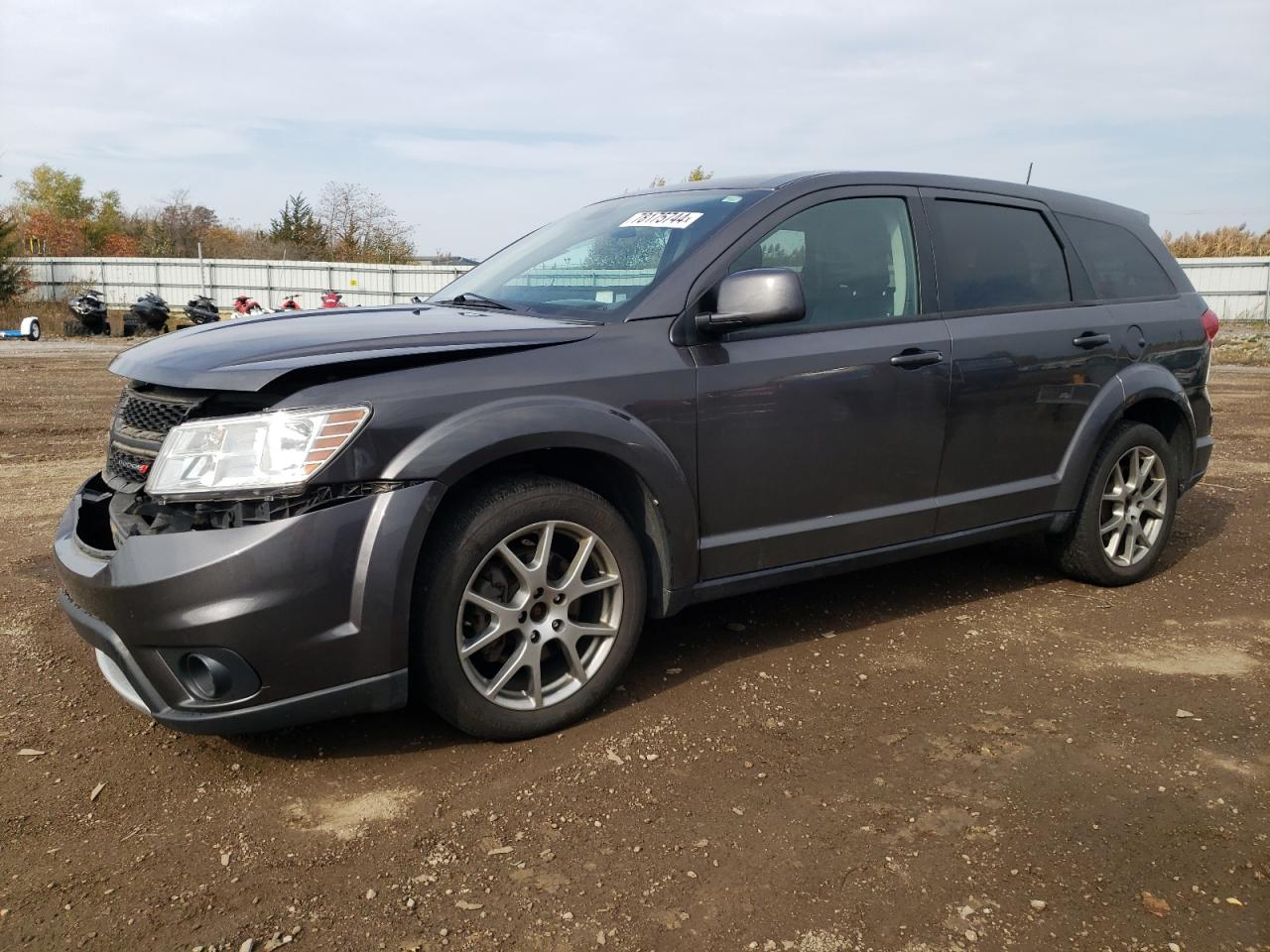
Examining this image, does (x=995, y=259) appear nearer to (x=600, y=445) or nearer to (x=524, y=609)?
(x=600, y=445)

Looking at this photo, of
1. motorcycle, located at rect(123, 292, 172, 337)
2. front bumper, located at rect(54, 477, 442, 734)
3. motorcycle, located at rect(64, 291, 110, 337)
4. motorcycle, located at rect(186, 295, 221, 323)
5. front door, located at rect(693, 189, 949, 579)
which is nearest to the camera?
front bumper, located at rect(54, 477, 442, 734)

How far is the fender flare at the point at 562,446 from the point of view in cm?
302

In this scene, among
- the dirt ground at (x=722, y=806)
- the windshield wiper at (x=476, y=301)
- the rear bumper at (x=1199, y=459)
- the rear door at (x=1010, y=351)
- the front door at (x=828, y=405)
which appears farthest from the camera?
the rear bumper at (x=1199, y=459)

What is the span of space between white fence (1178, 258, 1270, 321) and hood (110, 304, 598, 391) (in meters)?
27.5

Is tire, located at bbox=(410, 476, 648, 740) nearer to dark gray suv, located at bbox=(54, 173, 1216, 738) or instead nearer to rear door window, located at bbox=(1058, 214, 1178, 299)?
dark gray suv, located at bbox=(54, 173, 1216, 738)

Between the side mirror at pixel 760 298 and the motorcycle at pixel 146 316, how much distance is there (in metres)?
28.0

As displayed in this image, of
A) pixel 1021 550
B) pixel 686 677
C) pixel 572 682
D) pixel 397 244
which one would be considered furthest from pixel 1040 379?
pixel 397 244

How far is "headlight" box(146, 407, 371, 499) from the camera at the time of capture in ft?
9.30

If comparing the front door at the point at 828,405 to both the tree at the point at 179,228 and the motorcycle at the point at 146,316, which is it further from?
the tree at the point at 179,228

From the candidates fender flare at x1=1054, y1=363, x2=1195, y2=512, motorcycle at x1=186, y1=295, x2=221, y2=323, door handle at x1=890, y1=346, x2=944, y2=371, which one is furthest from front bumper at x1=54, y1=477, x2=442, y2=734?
motorcycle at x1=186, y1=295, x2=221, y2=323

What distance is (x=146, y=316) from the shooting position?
92.0 ft

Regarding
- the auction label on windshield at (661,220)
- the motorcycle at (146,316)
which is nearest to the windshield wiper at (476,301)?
the auction label on windshield at (661,220)

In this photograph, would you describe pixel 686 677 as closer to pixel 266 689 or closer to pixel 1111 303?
pixel 266 689

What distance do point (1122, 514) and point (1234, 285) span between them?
26067 mm
